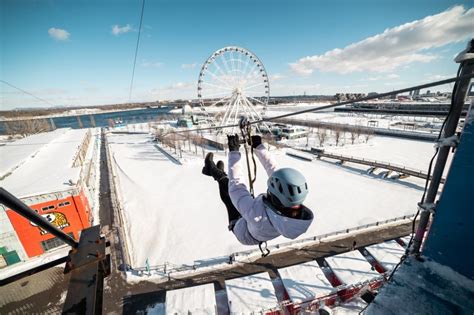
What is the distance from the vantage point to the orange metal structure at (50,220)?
452 inches

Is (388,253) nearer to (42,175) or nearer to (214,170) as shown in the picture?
(214,170)

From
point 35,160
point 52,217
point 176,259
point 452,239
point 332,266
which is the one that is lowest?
point 176,259

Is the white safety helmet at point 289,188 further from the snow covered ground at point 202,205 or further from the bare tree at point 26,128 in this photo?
the bare tree at point 26,128

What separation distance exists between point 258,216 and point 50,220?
Result: 15.4m

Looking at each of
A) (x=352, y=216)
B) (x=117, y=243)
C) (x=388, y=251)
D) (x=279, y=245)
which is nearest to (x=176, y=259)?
(x=117, y=243)

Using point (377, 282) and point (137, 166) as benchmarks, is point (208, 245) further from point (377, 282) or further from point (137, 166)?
point (137, 166)

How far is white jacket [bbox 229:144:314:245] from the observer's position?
7.96 ft

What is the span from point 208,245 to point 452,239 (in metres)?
12.1

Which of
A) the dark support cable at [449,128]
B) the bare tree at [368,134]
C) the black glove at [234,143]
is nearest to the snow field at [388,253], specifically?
the dark support cable at [449,128]

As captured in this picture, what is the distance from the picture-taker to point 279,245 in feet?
39.4

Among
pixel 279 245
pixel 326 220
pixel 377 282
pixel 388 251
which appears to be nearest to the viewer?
pixel 377 282

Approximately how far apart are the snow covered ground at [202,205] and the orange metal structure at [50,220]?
119 inches

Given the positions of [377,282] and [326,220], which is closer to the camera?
[377,282]

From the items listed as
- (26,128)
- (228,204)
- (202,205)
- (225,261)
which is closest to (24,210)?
(228,204)
